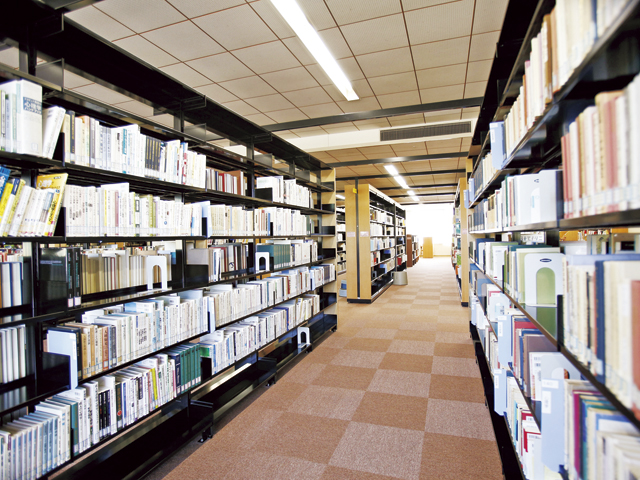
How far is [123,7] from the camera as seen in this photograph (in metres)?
2.79

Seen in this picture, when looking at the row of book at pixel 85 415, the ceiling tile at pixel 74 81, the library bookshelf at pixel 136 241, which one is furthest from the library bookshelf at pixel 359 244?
the row of book at pixel 85 415

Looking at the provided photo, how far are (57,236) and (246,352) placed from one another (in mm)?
1844

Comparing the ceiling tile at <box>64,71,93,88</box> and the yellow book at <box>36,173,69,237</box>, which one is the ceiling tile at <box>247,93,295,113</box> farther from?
the yellow book at <box>36,173,69,237</box>

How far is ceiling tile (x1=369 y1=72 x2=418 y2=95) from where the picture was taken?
411 cm

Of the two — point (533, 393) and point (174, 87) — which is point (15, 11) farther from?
point (533, 393)

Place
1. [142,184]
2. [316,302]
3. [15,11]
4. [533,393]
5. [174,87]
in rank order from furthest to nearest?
1. [316,302]
2. [174,87]
3. [142,184]
4. [15,11]
5. [533,393]

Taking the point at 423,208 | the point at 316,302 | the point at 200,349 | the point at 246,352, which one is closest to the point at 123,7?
the point at 200,349

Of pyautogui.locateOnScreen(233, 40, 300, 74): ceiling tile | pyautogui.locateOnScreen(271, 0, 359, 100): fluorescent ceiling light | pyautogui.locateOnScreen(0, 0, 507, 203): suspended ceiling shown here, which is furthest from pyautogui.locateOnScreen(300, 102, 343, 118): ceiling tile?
pyautogui.locateOnScreen(233, 40, 300, 74): ceiling tile

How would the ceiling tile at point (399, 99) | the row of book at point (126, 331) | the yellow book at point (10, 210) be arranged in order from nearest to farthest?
the yellow book at point (10, 210), the row of book at point (126, 331), the ceiling tile at point (399, 99)

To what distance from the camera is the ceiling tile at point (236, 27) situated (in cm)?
292

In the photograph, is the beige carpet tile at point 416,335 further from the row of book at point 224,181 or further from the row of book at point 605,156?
the row of book at point 605,156

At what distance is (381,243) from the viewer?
8773mm

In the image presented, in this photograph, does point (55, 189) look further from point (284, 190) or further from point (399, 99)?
point (399, 99)

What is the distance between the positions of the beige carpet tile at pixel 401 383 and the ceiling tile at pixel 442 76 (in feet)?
10.8
